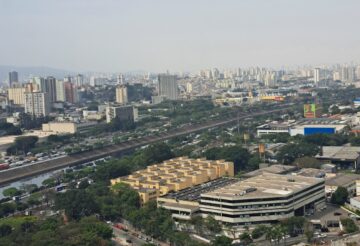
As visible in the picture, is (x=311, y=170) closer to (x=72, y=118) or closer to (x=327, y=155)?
(x=327, y=155)

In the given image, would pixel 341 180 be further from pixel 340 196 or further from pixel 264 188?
pixel 264 188

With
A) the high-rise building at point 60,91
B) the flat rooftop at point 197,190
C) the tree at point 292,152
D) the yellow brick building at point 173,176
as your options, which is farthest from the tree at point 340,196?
the high-rise building at point 60,91

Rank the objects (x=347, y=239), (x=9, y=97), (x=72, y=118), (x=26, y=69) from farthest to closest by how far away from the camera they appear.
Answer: (x=26, y=69) < (x=9, y=97) < (x=72, y=118) < (x=347, y=239)

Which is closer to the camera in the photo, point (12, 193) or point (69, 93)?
point (12, 193)

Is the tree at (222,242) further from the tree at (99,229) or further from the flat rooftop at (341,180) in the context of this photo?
the flat rooftop at (341,180)

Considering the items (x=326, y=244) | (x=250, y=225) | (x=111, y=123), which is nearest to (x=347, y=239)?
(x=326, y=244)

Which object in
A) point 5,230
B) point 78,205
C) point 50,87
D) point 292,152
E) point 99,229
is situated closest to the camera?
point 99,229

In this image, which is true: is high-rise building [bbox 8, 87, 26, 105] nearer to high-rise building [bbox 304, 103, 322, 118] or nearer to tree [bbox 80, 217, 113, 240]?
high-rise building [bbox 304, 103, 322, 118]

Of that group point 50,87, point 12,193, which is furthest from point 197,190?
point 50,87
